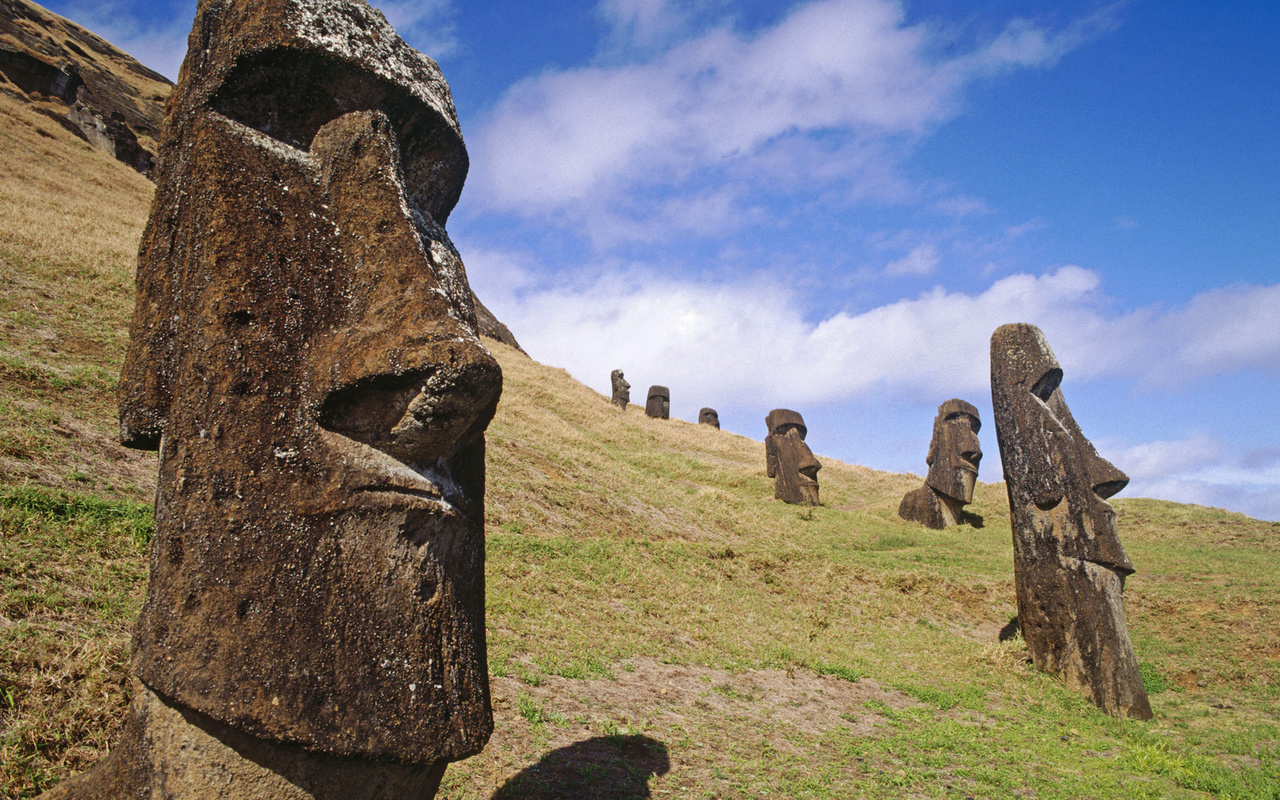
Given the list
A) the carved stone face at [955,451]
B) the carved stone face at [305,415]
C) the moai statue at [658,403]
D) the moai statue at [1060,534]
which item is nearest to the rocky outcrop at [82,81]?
the moai statue at [658,403]

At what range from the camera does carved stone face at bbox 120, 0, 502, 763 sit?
84.4 inches

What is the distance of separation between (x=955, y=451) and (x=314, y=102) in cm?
2036

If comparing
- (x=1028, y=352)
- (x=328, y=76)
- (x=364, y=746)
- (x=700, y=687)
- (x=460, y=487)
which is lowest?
(x=700, y=687)

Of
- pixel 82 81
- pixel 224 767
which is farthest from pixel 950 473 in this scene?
pixel 82 81

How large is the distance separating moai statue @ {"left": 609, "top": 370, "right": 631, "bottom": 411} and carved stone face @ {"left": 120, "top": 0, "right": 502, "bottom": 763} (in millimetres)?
34777

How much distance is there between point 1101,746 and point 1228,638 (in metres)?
4.63

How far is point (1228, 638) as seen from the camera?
9.56 m

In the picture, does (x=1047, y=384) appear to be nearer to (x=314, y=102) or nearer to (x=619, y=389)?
(x=314, y=102)

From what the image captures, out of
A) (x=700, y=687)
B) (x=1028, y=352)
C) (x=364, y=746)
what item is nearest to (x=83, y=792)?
(x=364, y=746)

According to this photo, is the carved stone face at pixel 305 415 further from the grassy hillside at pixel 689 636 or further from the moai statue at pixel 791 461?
the moai statue at pixel 791 461

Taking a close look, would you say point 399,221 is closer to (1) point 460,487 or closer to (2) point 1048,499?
(1) point 460,487

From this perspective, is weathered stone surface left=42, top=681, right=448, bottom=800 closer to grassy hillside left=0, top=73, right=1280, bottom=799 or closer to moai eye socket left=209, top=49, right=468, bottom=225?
grassy hillside left=0, top=73, right=1280, bottom=799

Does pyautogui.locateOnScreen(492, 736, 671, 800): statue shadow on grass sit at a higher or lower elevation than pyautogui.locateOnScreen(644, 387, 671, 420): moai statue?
lower

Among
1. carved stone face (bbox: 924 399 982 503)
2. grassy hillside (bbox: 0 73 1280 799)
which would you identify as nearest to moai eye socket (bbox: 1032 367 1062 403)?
grassy hillside (bbox: 0 73 1280 799)
